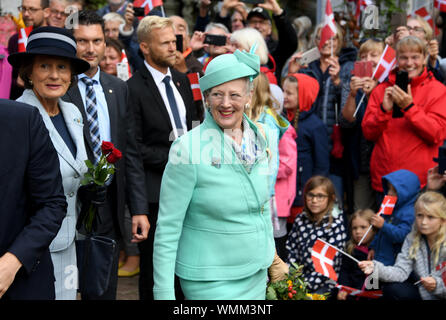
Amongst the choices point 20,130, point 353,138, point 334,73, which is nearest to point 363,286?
point 353,138

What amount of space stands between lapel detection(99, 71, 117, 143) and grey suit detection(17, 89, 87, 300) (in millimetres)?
608

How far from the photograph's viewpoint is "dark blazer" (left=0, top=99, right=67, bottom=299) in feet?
8.93

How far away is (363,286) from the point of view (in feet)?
18.8

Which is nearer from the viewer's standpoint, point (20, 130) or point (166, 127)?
point (20, 130)

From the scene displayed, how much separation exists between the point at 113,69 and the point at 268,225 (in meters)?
3.97

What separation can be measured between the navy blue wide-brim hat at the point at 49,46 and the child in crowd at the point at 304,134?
3.24 m

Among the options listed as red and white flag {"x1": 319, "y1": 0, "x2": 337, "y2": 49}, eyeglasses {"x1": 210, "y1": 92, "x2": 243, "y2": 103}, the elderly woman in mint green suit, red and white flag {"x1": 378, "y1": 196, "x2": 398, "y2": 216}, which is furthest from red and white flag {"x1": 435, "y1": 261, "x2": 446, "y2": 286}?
red and white flag {"x1": 319, "y1": 0, "x2": 337, "y2": 49}

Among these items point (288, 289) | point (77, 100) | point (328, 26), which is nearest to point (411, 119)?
point (328, 26)

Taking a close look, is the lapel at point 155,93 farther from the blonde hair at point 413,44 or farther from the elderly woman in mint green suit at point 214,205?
the blonde hair at point 413,44

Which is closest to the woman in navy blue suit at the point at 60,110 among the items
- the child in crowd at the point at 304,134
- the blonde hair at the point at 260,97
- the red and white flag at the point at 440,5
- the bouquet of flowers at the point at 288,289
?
the bouquet of flowers at the point at 288,289

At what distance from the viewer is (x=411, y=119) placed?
600 cm

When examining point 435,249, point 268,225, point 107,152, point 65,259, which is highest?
point 107,152

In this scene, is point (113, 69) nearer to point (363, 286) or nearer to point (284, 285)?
point (363, 286)

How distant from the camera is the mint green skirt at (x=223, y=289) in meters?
3.12
